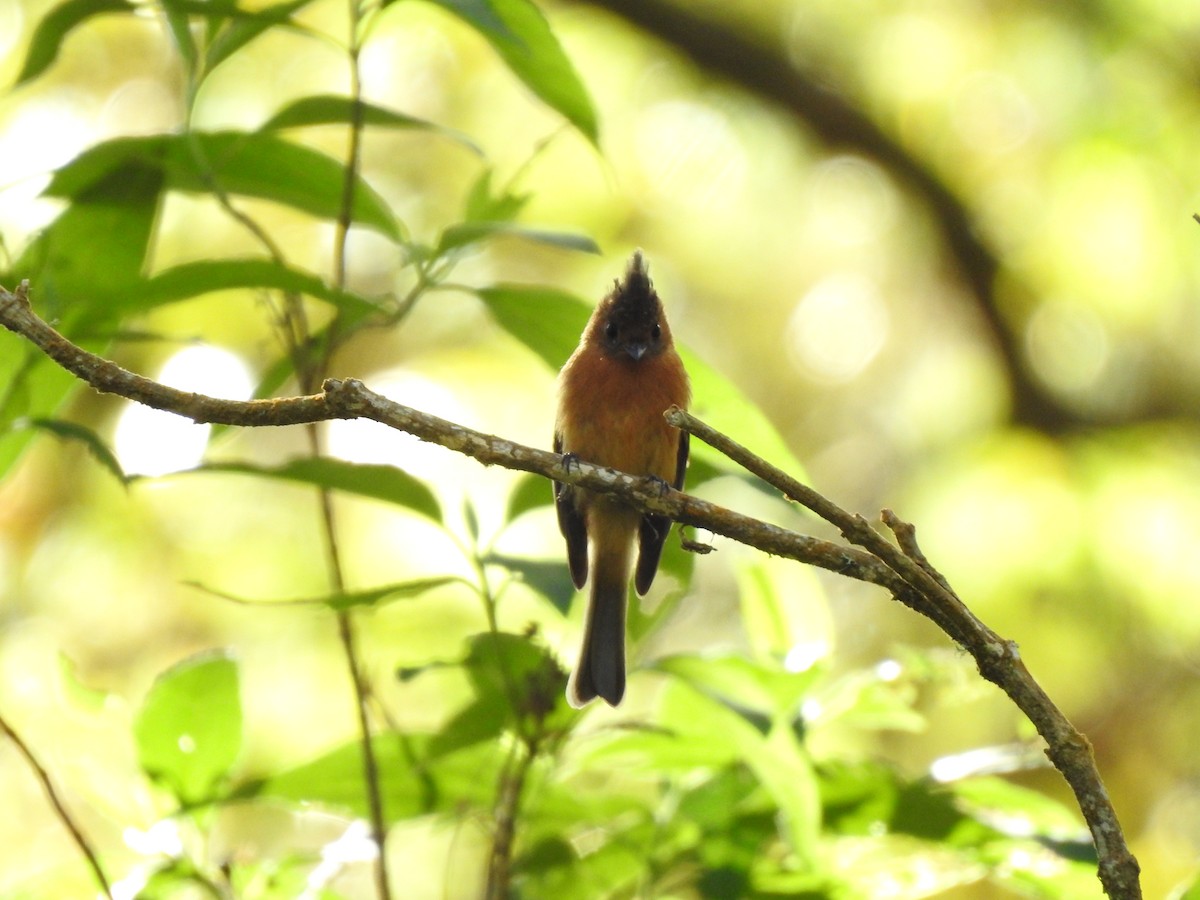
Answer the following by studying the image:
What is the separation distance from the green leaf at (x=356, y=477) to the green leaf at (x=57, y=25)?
81cm

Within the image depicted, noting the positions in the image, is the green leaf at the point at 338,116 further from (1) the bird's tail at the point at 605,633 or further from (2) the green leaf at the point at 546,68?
(1) the bird's tail at the point at 605,633

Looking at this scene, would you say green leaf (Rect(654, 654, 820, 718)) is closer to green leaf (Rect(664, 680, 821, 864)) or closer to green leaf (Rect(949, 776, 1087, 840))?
green leaf (Rect(664, 680, 821, 864))

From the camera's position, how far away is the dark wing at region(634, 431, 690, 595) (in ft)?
11.9

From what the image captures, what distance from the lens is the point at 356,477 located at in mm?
2049

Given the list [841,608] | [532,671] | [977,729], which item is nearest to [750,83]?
[841,608]

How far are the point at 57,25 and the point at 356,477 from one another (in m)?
0.94

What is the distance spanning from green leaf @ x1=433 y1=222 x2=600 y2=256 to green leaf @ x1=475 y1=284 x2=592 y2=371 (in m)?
0.11

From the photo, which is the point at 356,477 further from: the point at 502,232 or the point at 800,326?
the point at 800,326

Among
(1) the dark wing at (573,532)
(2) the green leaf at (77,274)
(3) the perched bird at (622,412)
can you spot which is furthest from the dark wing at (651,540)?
(2) the green leaf at (77,274)

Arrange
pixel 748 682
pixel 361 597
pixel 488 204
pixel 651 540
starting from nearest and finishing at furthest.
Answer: pixel 361 597
pixel 748 682
pixel 488 204
pixel 651 540

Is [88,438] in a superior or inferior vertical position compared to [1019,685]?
superior

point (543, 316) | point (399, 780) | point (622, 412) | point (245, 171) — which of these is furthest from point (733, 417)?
point (622, 412)

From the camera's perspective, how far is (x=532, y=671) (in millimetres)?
2094

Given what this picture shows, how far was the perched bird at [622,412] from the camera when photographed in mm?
3533
